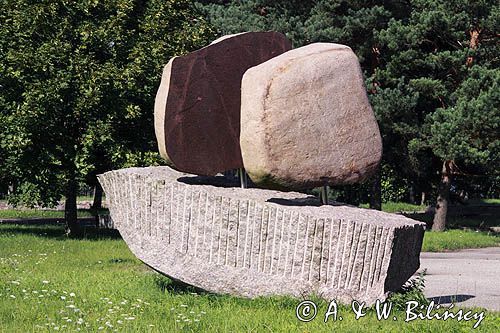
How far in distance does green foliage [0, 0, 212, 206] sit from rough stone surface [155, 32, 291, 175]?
28.9 ft

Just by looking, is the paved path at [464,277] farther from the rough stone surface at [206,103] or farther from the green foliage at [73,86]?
the green foliage at [73,86]

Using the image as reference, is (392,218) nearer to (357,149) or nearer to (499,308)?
(357,149)

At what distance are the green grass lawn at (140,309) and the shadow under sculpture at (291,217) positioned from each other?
0.94ft

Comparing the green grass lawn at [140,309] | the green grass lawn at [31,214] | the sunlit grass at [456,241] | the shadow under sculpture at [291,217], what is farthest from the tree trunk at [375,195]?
the shadow under sculpture at [291,217]

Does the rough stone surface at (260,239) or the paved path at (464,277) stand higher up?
the rough stone surface at (260,239)

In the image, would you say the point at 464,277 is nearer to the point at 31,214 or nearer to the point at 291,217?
the point at 291,217

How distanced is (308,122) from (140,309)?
101 inches

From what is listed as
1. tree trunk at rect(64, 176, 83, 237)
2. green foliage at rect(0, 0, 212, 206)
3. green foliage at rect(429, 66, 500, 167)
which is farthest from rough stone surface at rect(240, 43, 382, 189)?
tree trunk at rect(64, 176, 83, 237)

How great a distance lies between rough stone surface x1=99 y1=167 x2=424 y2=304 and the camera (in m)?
8.26

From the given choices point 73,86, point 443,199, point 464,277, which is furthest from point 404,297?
point 443,199

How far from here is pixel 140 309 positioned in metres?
8.07

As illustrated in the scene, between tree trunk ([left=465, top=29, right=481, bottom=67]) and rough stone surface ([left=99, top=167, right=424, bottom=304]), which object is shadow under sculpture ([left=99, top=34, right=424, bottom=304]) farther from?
tree trunk ([left=465, top=29, right=481, bottom=67])

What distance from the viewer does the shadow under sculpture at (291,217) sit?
27.2 feet

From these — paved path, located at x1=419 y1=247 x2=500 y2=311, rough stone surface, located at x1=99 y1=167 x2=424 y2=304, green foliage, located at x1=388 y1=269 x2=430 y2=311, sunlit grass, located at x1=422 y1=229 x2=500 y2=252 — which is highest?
rough stone surface, located at x1=99 y1=167 x2=424 y2=304
